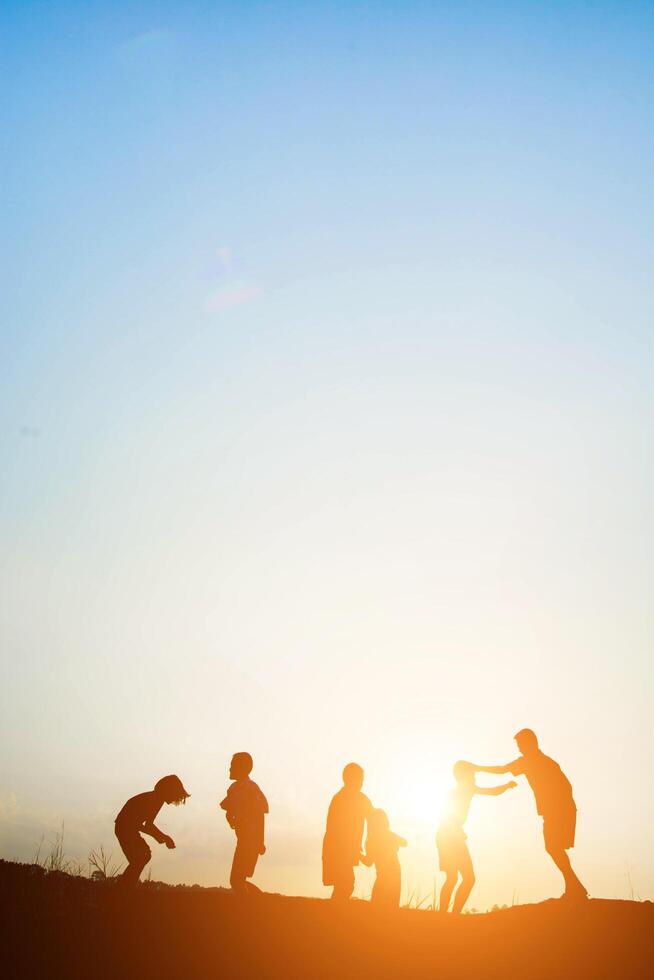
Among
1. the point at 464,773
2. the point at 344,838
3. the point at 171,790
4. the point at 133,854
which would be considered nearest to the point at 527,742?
the point at 464,773

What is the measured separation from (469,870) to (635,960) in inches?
102

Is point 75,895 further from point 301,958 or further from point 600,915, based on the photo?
point 600,915

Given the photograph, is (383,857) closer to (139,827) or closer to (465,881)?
(465,881)

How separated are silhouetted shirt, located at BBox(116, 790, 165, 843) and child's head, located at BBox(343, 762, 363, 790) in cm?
282

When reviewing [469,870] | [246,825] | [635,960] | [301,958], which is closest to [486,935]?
[469,870]

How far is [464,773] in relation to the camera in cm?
1295

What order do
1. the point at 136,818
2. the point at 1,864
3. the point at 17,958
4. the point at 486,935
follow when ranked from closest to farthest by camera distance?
1. the point at 17,958
2. the point at 486,935
3. the point at 136,818
4. the point at 1,864


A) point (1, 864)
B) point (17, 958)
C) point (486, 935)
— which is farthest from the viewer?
point (1, 864)

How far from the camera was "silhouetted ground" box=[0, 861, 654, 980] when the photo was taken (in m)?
10.3

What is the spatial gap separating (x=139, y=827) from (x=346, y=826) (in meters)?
3.06

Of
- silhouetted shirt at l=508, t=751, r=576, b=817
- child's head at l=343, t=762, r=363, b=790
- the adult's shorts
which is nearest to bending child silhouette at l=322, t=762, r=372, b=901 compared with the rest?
child's head at l=343, t=762, r=363, b=790

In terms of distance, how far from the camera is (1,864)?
14.4 m

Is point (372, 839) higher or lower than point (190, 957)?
higher

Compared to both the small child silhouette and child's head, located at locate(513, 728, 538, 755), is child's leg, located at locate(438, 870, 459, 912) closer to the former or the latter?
the small child silhouette
